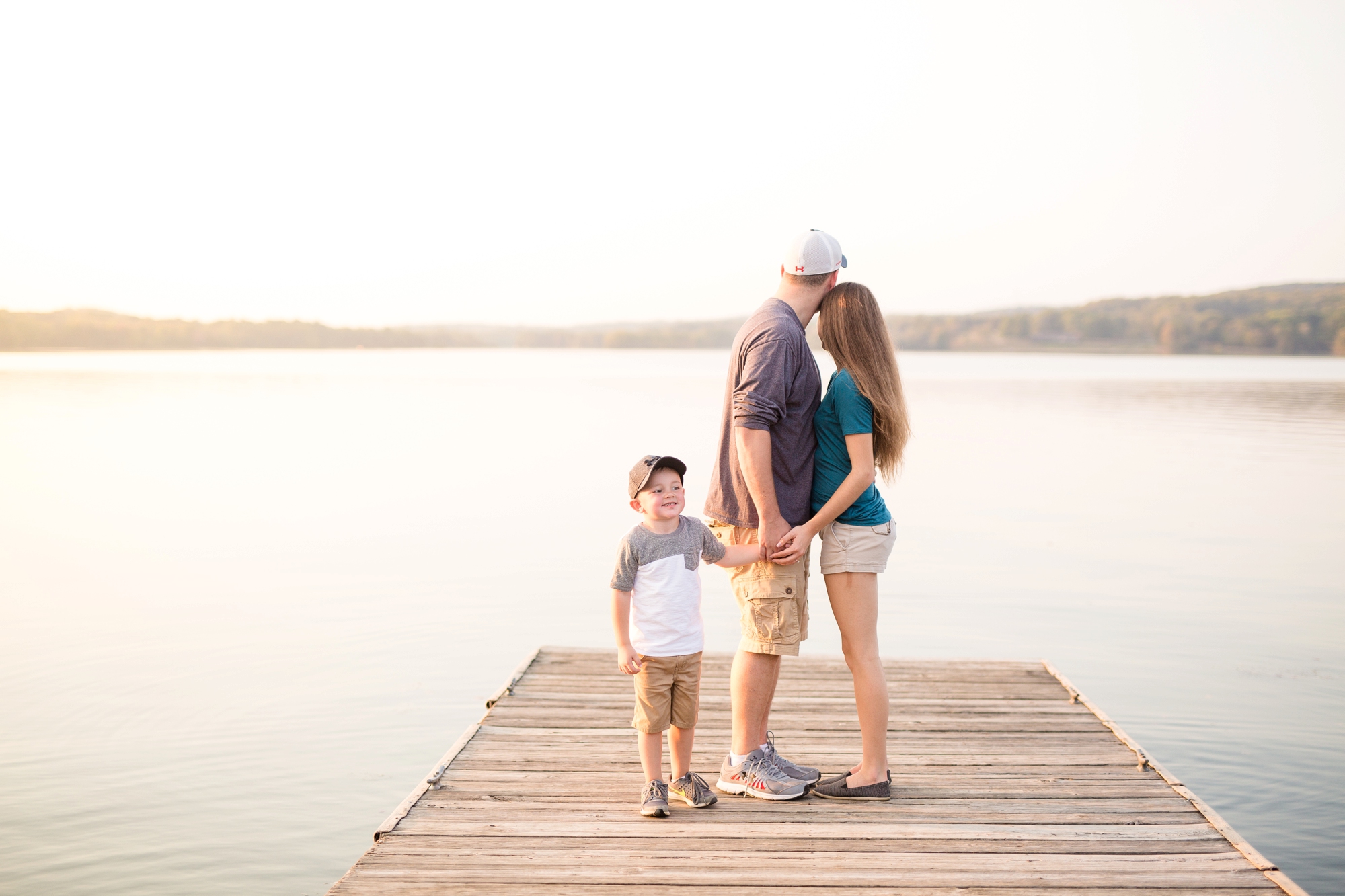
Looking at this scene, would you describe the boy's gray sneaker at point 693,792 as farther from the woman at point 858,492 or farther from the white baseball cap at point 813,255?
the white baseball cap at point 813,255

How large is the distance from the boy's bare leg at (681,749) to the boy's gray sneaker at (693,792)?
0.02 metres

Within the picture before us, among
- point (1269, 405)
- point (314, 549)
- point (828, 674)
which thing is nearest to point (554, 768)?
point (828, 674)

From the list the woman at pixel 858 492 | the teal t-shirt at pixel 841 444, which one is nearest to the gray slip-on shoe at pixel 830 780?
the woman at pixel 858 492

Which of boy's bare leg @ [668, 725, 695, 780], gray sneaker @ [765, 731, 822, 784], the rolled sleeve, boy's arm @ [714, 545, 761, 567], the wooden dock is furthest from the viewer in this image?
gray sneaker @ [765, 731, 822, 784]

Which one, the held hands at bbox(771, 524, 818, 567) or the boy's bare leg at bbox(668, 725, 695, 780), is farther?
the boy's bare leg at bbox(668, 725, 695, 780)

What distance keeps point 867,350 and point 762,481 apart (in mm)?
558

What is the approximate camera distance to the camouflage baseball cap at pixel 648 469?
11.8 feet

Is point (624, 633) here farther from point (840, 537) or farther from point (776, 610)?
point (840, 537)

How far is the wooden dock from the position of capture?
324 cm

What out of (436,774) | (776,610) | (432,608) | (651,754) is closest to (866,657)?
(776,610)

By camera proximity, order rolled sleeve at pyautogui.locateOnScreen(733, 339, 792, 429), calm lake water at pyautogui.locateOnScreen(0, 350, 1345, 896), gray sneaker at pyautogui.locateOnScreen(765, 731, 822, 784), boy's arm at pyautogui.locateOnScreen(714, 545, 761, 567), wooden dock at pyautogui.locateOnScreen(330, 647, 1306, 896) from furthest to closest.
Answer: calm lake water at pyautogui.locateOnScreen(0, 350, 1345, 896), gray sneaker at pyautogui.locateOnScreen(765, 731, 822, 784), boy's arm at pyautogui.locateOnScreen(714, 545, 761, 567), rolled sleeve at pyautogui.locateOnScreen(733, 339, 792, 429), wooden dock at pyautogui.locateOnScreen(330, 647, 1306, 896)

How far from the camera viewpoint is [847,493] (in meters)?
3.67

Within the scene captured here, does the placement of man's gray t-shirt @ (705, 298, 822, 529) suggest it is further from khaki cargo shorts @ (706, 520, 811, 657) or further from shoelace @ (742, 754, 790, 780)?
shoelace @ (742, 754, 790, 780)

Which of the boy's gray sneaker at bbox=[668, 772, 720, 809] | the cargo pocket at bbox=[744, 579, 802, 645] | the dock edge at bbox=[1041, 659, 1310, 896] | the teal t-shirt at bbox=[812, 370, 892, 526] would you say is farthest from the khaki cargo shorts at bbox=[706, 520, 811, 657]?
the dock edge at bbox=[1041, 659, 1310, 896]
